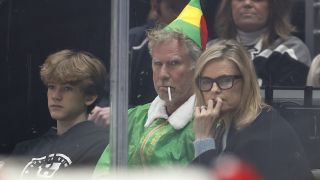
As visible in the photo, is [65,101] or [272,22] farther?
[65,101]

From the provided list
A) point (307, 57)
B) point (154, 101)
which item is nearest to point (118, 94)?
point (154, 101)

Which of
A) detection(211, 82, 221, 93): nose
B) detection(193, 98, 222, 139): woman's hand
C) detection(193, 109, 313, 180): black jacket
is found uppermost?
detection(211, 82, 221, 93): nose

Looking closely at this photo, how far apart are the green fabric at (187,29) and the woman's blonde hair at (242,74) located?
0.27 ft

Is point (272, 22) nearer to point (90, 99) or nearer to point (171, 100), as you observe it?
point (171, 100)

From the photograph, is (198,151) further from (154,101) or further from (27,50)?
(27,50)

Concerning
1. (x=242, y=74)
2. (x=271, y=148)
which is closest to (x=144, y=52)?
(x=242, y=74)

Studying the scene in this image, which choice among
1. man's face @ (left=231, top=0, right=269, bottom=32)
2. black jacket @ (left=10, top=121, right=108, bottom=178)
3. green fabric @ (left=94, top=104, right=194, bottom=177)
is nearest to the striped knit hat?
man's face @ (left=231, top=0, right=269, bottom=32)

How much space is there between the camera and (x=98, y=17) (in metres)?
3.23

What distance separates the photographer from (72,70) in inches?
131

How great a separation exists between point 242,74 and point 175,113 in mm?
373

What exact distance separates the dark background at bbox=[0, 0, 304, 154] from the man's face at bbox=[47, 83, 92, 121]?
1.5 inches

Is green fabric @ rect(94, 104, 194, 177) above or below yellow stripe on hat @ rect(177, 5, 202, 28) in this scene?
below

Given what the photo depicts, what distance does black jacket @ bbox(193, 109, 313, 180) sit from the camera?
10.1ft

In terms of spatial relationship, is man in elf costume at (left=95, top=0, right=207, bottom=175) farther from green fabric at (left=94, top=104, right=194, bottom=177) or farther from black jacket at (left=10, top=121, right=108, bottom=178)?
black jacket at (left=10, top=121, right=108, bottom=178)
